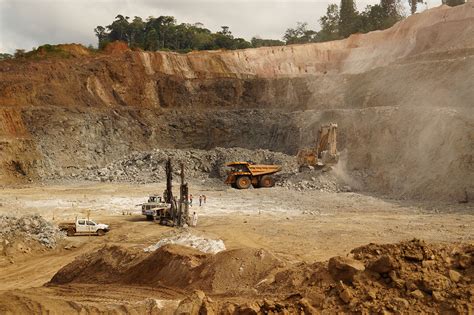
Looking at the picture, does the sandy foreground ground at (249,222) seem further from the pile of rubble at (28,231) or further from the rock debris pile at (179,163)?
the rock debris pile at (179,163)

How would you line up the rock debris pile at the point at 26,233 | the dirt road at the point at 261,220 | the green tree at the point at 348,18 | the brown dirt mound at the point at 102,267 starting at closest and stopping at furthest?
the brown dirt mound at the point at 102,267 → the dirt road at the point at 261,220 → the rock debris pile at the point at 26,233 → the green tree at the point at 348,18

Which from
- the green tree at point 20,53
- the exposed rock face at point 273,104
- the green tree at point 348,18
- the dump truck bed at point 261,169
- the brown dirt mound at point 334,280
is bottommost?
the brown dirt mound at point 334,280

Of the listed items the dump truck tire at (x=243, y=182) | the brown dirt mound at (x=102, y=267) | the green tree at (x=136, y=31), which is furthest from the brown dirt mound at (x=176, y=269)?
the green tree at (x=136, y=31)

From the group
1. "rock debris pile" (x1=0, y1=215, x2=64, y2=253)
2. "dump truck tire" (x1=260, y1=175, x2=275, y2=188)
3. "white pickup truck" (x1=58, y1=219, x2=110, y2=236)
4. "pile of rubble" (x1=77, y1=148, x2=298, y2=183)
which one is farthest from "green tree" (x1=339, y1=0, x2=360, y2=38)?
"rock debris pile" (x1=0, y1=215, x2=64, y2=253)

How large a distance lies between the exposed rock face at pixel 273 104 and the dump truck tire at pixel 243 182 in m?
5.63

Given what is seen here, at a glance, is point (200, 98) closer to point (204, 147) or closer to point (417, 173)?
point (204, 147)

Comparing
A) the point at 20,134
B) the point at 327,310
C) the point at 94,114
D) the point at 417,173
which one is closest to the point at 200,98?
the point at 94,114

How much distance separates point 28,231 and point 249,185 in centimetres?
1432

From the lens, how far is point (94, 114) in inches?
1539

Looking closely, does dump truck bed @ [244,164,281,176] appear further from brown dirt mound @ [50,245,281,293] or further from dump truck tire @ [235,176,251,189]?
brown dirt mound @ [50,245,281,293]

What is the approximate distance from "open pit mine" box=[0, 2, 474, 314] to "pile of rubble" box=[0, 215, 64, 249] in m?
0.05

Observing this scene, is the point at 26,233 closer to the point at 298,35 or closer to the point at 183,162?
the point at 183,162

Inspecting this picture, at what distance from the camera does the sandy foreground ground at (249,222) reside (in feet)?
45.0

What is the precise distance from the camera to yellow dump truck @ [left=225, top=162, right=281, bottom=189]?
2822 cm
